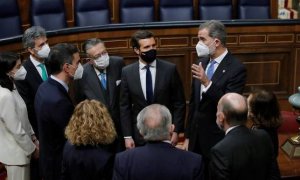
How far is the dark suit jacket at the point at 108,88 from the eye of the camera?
3242 millimetres

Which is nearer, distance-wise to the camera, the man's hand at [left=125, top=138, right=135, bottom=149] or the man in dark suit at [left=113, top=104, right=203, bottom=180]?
the man in dark suit at [left=113, top=104, right=203, bottom=180]

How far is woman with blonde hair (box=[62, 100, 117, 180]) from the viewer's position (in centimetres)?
234

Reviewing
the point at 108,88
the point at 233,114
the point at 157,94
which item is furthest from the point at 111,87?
the point at 233,114

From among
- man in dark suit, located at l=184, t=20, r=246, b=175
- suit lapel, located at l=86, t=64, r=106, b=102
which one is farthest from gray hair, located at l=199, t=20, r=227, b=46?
suit lapel, located at l=86, t=64, r=106, b=102

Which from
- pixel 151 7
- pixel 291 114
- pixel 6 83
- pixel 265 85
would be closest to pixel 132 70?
pixel 6 83

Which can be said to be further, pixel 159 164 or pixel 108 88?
pixel 108 88

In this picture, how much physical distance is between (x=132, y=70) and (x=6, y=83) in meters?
0.77

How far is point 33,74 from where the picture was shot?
331cm

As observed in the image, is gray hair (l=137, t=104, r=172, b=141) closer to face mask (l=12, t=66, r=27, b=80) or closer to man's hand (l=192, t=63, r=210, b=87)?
man's hand (l=192, t=63, r=210, b=87)

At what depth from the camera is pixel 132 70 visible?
316 cm

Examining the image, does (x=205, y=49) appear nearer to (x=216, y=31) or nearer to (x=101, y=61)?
(x=216, y=31)

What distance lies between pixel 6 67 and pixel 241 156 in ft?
4.87

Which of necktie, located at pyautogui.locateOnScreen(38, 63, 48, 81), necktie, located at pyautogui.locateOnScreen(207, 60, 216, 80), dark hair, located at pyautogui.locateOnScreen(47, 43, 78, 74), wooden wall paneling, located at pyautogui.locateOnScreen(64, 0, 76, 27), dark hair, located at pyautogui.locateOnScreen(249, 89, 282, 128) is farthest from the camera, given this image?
wooden wall paneling, located at pyautogui.locateOnScreen(64, 0, 76, 27)

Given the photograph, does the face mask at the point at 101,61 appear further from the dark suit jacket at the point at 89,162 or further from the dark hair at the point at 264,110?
the dark hair at the point at 264,110
